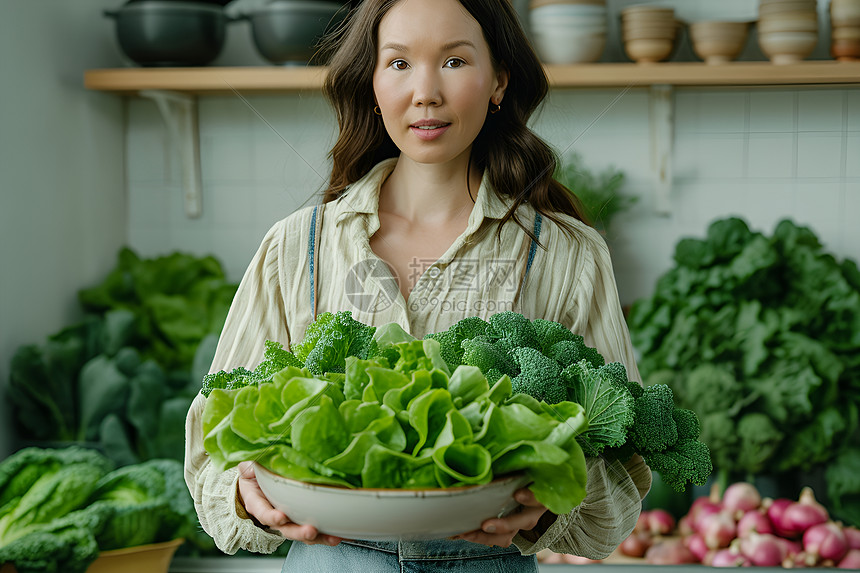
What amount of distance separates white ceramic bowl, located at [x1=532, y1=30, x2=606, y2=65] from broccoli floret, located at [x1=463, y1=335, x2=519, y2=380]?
3.84ft

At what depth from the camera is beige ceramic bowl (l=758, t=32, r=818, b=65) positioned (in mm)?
1634

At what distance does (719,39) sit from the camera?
1.66 meters

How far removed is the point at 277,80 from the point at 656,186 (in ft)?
2.95

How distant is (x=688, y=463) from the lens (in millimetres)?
686

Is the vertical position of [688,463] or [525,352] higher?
[525,352]

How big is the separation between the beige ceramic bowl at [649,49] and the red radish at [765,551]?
1.00m

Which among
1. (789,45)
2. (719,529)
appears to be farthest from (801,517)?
(789,45)

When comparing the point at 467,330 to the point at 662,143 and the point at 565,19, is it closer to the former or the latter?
the point at 565,19

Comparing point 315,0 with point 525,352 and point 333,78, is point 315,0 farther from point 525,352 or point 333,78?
point 525,352

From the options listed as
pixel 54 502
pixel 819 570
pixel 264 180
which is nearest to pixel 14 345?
pixel 54 502

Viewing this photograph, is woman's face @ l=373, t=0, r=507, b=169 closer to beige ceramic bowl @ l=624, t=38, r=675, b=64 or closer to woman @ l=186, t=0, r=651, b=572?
woman @ l=186, t=0, r=651, b=572

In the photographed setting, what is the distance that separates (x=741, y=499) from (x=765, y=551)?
0.11 metres

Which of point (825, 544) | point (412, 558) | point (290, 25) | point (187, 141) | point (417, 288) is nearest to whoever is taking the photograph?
point (412, 558)

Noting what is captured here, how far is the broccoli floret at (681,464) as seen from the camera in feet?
2.23
